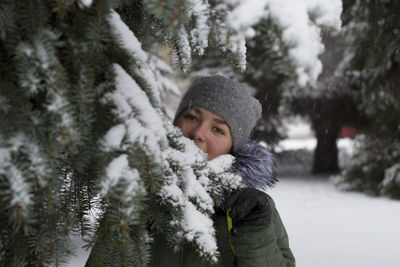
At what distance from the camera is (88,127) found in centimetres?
80

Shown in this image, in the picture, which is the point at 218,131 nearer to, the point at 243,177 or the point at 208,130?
the point at 208,130

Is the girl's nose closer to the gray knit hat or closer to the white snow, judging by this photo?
the gray knit hat

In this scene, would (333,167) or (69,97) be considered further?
(333,167)

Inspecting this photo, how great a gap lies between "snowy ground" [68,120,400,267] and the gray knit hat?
1.46 m

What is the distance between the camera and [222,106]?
197cm

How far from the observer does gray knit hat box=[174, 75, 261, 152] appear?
6.47 ft

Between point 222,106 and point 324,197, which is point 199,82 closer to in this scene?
point 222,106

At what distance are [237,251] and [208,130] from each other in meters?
0.66

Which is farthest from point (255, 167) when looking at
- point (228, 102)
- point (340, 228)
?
point (340, 228)

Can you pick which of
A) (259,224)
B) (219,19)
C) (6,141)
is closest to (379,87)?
(259,224)

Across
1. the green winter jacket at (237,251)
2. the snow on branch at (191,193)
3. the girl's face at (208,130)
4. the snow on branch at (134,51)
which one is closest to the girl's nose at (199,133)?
the girl's face at (208,130)

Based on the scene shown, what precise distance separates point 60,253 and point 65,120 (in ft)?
1.20

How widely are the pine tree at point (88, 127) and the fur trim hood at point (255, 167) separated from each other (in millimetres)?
756

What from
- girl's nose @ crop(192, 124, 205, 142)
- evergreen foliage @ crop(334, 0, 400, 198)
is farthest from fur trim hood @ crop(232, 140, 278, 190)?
evergreen foliage @ crop(334, 0, 400, 198)
